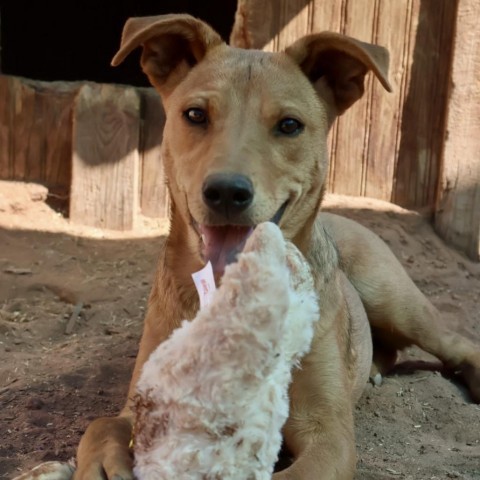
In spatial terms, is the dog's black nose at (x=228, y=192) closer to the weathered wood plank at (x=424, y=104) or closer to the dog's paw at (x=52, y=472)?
the dog's paw at (x=52, y=472)

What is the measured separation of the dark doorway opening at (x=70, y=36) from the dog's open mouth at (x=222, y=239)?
1004 centimetres

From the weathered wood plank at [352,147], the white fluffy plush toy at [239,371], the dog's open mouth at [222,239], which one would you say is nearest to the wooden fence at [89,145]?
the weathered wood plank at [352,147]

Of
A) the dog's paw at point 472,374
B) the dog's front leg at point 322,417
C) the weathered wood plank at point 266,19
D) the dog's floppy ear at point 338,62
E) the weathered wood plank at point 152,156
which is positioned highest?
the weathered wood plank at point 266,19

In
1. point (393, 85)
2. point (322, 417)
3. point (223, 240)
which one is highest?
point (393, 85)

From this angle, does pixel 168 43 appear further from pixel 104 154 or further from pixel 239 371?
pixel 104 154

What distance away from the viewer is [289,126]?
362 centimetres

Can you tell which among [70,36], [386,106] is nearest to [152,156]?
[386,106]

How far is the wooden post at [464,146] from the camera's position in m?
7.00

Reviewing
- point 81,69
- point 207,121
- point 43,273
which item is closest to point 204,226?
point 207,121

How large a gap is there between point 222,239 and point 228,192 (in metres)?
0.27

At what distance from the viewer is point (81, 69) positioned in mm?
13680

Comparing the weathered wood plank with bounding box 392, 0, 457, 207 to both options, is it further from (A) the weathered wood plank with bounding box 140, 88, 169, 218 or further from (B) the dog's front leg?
(B) the dog's front leg

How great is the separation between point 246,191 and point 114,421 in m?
1.05

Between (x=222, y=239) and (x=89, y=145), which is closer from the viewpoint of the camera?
(x=222, y=239)
